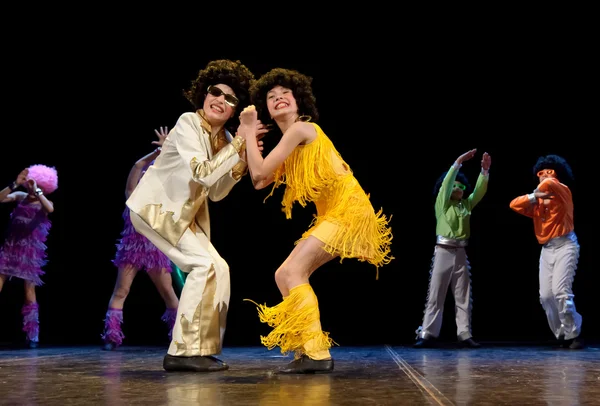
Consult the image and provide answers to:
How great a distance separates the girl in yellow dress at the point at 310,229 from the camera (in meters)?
3.02

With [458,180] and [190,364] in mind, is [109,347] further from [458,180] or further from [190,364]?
[458,180]

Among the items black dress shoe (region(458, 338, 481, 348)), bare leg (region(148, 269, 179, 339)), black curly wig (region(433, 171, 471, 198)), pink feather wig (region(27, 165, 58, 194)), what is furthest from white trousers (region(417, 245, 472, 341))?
pink feather wig (region(27, 165, 58, 194))

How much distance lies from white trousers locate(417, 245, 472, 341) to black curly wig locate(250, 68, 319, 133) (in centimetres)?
238

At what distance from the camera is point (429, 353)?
447 cm

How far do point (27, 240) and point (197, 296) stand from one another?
2.77 meters

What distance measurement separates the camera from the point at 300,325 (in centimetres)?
300

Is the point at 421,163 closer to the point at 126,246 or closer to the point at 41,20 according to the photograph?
the point at 126,246

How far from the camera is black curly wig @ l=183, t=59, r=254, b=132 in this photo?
3525 mm

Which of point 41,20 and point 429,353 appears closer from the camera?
point 429,353

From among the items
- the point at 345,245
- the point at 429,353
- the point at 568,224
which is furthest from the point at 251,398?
the point at 568,224

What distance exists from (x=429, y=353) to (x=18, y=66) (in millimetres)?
4001

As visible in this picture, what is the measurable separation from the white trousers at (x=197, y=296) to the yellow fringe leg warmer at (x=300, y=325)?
0.86 feet

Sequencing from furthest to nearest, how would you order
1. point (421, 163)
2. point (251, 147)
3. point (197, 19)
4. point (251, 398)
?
point (421, 163), point (197, 19), point (251, 147), point (251, 398)

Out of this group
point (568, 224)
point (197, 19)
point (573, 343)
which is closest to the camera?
point (573, 343)
